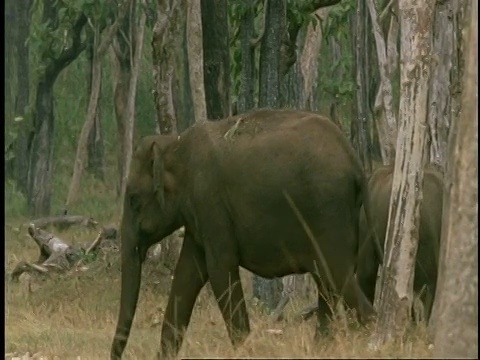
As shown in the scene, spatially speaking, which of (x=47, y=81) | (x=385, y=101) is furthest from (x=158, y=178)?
(x=47, y=81)

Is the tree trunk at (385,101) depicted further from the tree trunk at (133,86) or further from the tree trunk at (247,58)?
the tree trunk at (133,86)

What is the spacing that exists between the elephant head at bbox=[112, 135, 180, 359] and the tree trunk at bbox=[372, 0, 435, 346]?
2.44m

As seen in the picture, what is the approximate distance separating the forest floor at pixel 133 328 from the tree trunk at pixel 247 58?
2233 millimetres

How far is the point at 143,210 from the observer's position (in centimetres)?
1327

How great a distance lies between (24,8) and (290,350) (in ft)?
82.7

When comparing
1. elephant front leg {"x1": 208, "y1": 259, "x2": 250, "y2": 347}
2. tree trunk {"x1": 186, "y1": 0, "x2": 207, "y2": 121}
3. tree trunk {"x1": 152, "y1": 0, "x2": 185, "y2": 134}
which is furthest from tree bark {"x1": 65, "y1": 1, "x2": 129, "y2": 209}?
elephant front leg {"x1": 208, "y1": 259, "x2": 250, "y2": 347}

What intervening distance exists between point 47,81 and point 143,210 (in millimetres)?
15692

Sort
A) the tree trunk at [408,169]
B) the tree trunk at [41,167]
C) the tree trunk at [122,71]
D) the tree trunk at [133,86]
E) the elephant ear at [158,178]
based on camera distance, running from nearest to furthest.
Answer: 1. the tree trunk at [408,169]
2. the elephant ear at [158,178]
3. the tree trunk at [133,86]
4. the tree trunk at [41,167]
5. the tree trunk at [122,71]

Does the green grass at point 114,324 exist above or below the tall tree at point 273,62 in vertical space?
below

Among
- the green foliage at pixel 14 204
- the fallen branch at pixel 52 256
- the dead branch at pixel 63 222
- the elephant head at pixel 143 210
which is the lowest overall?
the green foliage at pixel 14 204

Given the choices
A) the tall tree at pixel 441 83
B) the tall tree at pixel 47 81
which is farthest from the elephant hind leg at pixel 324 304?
the tall tree at pixel 47 81

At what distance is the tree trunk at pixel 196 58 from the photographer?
58.6 ft

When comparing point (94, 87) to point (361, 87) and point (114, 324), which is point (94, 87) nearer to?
point (361, 87)

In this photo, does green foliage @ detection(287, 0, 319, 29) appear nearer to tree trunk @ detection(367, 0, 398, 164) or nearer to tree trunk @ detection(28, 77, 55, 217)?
tree trunk @ detection(367, 0, 398, 164)
